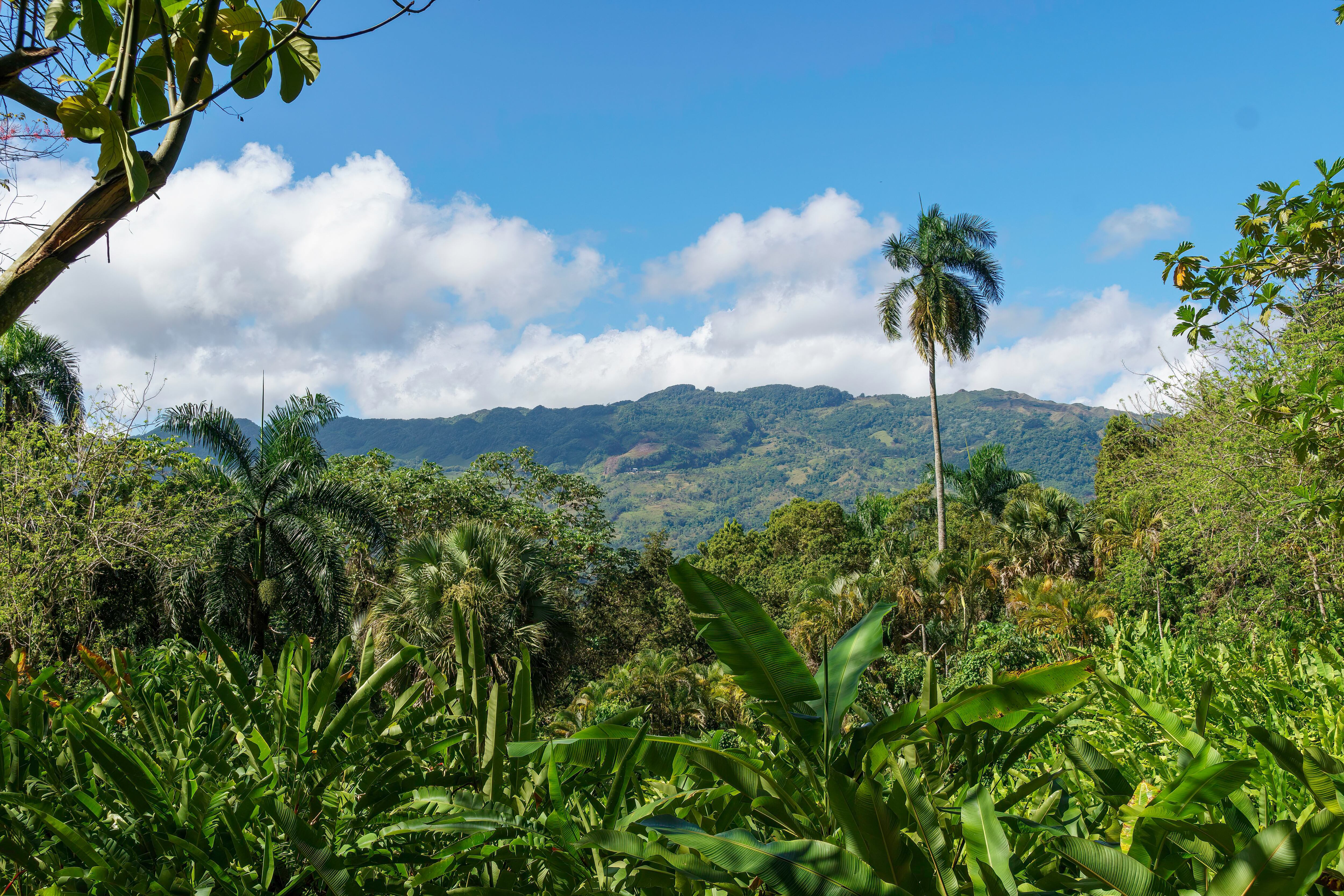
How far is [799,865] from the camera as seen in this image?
709mm

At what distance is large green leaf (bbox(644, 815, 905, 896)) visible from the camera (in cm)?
70

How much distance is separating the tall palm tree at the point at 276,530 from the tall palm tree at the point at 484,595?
1.40 metres

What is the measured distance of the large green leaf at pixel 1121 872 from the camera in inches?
26.6

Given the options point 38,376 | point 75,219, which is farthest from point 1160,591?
point 38,376

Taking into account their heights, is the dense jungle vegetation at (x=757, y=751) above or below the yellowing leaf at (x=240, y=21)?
below

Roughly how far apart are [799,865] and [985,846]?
19 centimetres

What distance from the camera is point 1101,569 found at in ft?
68.3

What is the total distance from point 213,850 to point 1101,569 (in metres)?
23.5

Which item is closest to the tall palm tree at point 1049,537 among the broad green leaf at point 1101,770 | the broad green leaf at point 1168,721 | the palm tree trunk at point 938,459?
the palm tree trunk at point 938,459

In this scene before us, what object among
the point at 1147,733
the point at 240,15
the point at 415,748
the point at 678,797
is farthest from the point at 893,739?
the point at 1147,733

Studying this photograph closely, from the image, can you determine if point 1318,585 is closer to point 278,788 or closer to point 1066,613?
point 1066,613

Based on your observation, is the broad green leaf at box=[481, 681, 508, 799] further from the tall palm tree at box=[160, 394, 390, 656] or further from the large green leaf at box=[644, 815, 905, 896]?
the tall palm tree at box=[160, 394, 390, 656]

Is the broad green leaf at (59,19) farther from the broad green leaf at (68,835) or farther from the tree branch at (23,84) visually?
the broad green leaf at (68,835)

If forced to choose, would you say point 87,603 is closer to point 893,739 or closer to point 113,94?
point 113,94
